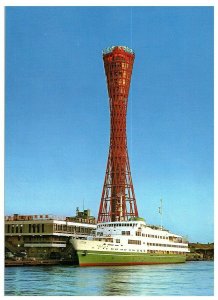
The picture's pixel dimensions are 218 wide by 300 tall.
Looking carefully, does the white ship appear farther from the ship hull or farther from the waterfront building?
the waterfront building

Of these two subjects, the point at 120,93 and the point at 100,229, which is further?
the point at 120,93

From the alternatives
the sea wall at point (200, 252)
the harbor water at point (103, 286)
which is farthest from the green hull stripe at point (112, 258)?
the sea wall at point (200, 252)

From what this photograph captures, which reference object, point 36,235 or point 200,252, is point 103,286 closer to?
point 36,235

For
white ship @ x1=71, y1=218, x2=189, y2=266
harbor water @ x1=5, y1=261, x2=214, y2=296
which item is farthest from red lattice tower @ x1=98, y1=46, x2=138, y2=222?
harbor water @ x1=5, y1=261, x2=214, y2=296

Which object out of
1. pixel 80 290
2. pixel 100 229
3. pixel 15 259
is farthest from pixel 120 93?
pixel 80 290

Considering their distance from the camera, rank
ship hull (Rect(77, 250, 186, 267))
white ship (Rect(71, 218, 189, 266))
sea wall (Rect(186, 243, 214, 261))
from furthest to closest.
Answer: sea wall (Rect(186, 243, 214, 261)) → white ship (Rect(71, 218, 189, 266)) → ship hull (Rect(77, 250, 186, 267))

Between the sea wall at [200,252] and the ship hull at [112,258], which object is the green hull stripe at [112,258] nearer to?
the ship hull at [112,258]

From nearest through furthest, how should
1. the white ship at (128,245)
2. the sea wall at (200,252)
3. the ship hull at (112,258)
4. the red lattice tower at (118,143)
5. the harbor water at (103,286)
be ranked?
the harbor water at (103,286)
the ship hull at (112,258)
the white ship at (128,245)
the red lattice tower at (118,143)
the sea wall at (200,252)

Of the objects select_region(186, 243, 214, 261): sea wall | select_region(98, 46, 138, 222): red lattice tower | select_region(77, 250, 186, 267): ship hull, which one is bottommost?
select_region(186, 243, 214, 261): sea wall

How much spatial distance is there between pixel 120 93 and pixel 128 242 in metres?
11.9

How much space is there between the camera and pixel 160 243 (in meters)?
37.5
